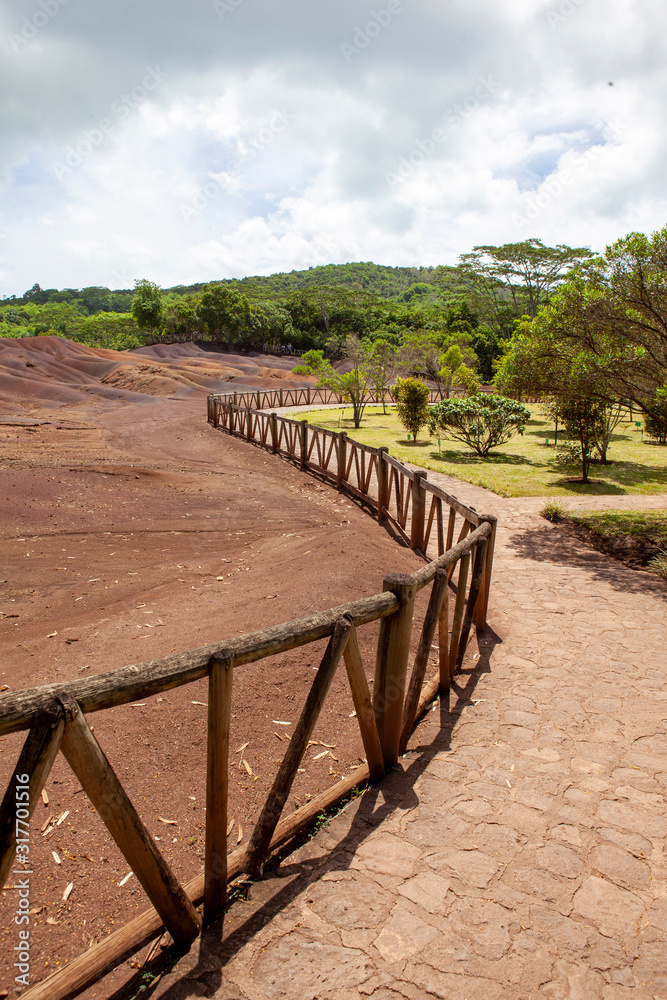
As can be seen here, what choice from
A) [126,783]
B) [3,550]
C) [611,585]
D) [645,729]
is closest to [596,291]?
[611,585]

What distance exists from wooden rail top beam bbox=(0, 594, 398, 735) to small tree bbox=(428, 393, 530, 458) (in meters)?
15.4

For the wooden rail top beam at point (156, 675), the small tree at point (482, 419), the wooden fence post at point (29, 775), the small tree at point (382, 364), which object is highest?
the small tree at point (382, 364)

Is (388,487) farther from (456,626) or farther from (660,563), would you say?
(456,626)

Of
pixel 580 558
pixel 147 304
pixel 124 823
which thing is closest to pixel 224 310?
pixel 147 304

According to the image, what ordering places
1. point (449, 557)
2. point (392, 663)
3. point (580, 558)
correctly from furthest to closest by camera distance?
point (580, 558)
point (449, 557)
point (392, 663)

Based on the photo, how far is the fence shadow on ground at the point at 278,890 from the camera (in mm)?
1977

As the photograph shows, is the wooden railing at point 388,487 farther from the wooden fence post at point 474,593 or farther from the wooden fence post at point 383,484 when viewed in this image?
the wooden fence post at point 474,593

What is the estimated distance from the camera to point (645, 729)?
371 centimetres

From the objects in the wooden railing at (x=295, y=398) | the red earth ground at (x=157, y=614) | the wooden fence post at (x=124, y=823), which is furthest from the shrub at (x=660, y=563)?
the wooden railing at (x=295, y=398)

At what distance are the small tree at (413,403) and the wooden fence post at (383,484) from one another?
34.0ft

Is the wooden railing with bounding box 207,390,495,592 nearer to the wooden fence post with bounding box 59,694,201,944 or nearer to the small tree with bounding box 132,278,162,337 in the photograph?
the wooden fence post with bounding box 59,694,201,944

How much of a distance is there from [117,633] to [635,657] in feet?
15.4

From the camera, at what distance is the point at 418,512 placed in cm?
785

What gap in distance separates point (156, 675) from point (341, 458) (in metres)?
9.83
